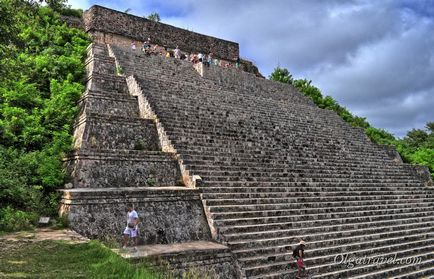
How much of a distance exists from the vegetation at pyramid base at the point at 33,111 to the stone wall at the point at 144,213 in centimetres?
93

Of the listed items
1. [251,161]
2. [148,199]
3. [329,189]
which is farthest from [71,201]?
[329,189]

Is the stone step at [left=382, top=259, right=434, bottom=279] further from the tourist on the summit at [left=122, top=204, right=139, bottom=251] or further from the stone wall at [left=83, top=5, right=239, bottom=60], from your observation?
the stone wall at [left=83, top=5, right=239, bottom=60]

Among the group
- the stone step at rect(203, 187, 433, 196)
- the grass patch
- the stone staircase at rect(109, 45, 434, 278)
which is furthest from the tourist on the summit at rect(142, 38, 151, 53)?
the grass patch

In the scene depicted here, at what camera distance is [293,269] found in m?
6.82

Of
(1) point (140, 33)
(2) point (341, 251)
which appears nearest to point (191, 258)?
(2) point (341, 251)

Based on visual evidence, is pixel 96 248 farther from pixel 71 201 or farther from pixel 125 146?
pixel 125 146

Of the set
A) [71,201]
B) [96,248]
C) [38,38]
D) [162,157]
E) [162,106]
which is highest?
[38,38]

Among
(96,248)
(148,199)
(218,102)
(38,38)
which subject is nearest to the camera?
(96,248)

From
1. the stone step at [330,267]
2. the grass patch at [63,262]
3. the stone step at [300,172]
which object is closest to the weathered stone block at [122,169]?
the stone step at [300,172]

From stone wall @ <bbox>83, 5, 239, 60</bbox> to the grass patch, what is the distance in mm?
15500

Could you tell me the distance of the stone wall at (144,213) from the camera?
6.78m

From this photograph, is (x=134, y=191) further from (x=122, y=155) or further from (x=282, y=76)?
(x=282, y=76)

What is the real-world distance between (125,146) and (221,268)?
4.53m

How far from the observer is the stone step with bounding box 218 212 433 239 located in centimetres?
Result: 737
